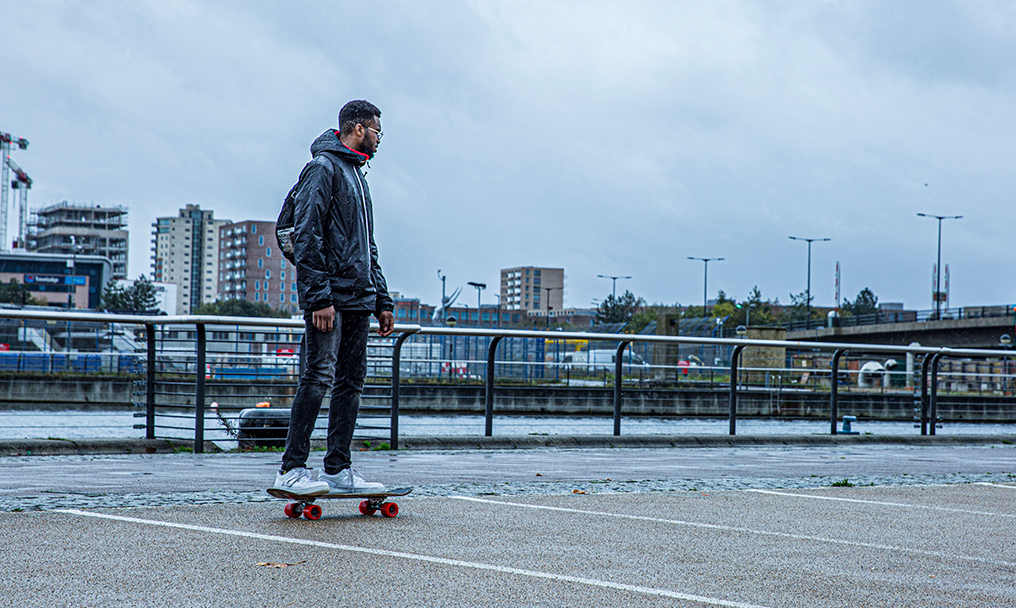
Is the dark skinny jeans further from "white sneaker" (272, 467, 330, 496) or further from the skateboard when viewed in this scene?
the skateboard

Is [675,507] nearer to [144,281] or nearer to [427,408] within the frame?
[427,408]

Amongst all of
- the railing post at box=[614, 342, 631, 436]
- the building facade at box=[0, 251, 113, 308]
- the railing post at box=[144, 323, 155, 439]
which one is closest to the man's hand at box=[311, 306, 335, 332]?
the railing post at box=[144, 323, 155, 439]

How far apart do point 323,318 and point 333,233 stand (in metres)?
0.42

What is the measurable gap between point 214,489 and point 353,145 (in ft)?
6.57

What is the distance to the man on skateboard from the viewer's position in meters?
4.66

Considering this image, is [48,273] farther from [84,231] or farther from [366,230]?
[366,230]

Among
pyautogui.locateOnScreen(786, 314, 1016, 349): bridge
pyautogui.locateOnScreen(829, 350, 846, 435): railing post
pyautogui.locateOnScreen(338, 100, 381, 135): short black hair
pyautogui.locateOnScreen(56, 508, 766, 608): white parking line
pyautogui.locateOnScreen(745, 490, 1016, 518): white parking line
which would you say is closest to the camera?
pyautogui.locateOnScreen(56, 508, 766, 608): white parking line

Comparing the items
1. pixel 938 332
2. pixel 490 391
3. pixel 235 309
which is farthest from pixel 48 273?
pixel 490 391

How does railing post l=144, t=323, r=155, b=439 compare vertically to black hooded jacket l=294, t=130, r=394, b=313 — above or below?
below

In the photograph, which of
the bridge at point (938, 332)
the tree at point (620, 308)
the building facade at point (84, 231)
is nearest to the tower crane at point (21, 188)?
the building facade at point (84, 231)

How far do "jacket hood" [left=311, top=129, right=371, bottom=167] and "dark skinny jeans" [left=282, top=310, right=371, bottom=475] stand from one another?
72 centimetres

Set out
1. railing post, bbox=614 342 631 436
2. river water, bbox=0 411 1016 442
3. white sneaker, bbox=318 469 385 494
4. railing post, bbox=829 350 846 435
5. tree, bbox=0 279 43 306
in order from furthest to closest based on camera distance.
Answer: tree, bbox=0 279 43 306
river water, bbox=0 411 1016 442
railing post, bbox=829 350 846 435
railing post, bbox=614 342 631 436
white sneaker, bbox=318 469 385 494

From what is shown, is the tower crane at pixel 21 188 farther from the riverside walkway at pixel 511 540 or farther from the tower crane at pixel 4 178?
the riverside walkway at pixel 511 540

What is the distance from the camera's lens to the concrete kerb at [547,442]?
8.21 meters
